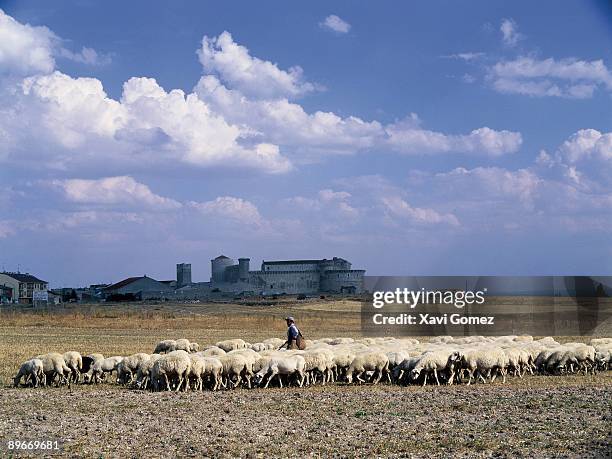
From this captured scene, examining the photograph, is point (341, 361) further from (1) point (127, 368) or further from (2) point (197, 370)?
(1) point (127, 368)

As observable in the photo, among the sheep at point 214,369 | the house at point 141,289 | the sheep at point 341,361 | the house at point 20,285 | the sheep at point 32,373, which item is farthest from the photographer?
the house at point 141,289

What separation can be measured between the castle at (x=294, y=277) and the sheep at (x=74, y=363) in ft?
349

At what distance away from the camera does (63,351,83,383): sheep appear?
20172 millimetres

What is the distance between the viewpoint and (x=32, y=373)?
63.5 ft

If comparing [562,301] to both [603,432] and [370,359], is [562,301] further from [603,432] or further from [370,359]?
[603,432]

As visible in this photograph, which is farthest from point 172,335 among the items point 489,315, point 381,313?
point 489,315

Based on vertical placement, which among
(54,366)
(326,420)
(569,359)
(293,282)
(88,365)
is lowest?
(326,420)

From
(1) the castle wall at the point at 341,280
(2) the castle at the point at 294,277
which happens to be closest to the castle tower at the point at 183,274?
(2) the castle at the point at 294,277

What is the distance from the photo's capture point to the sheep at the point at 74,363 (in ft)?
66.2

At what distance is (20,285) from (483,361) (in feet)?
328

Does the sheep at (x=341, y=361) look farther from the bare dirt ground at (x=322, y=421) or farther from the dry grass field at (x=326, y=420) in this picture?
the bare dirt ground at (x=322, y=421)

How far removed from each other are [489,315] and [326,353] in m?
28.5

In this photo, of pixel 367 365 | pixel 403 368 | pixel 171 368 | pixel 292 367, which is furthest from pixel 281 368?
pixel 403 368

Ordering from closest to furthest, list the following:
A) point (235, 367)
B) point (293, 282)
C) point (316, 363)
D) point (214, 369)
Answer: point (214, 369) < point (235, 367) < point (316, 363) < point (293, 282)
